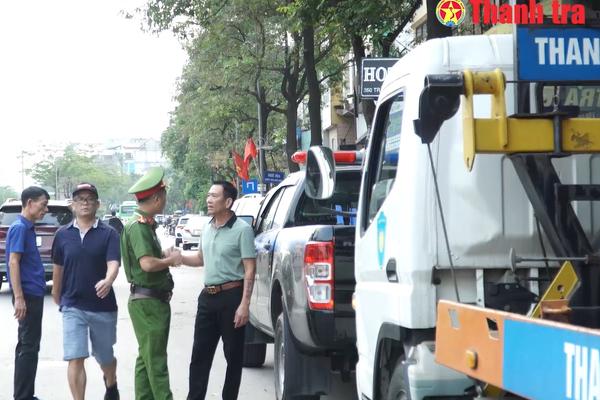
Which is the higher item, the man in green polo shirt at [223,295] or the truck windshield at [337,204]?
the truck windshield at [337,204]

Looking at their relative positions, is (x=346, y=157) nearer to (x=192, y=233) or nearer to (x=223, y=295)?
(x=223, y=295)

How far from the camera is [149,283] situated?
22.3 ft

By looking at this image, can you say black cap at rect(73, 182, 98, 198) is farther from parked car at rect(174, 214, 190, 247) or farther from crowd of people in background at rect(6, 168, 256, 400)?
parked car at rect(174, 214, 190, 247)

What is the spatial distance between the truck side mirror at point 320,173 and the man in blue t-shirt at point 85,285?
2133mm

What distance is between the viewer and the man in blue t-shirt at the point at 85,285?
7.14 m

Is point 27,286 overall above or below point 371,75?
below

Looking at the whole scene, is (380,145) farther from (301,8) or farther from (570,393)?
(301,8)

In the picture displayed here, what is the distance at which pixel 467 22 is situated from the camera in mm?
18656

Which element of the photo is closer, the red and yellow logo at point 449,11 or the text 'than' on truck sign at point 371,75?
the text 'than' on truck sign at point 371,75

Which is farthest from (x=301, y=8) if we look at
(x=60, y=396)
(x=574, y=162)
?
(x=574, y=162)

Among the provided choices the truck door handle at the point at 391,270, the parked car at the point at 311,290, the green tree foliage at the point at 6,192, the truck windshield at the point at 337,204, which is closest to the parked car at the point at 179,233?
the truck windshield at the point at 337,204

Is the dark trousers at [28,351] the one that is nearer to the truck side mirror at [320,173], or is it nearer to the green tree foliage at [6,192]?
the truck side mirror at [320,173]

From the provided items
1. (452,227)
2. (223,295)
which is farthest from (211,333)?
(452,227)

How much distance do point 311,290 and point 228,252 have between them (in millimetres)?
1047
